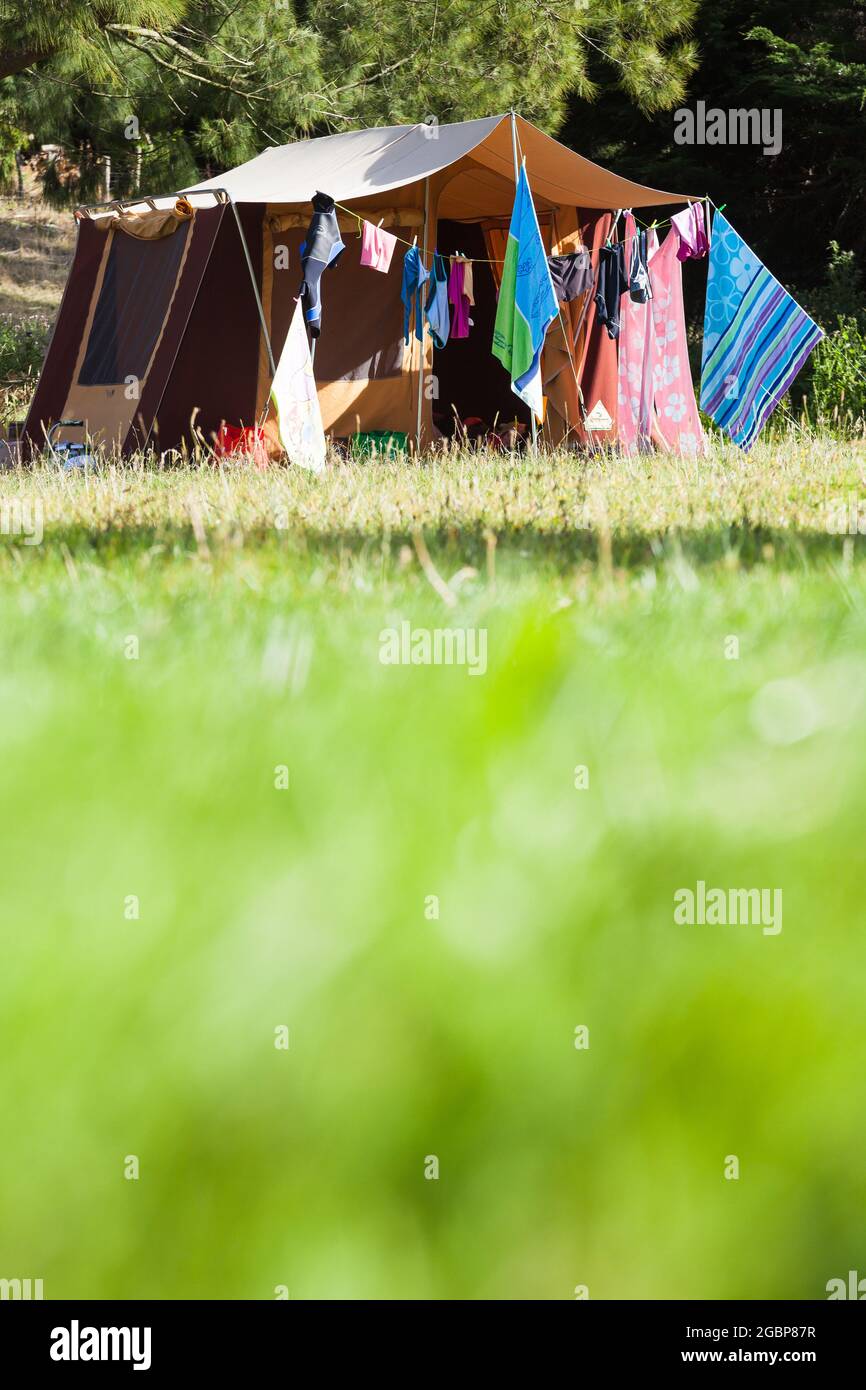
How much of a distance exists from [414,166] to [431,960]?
23.2ft

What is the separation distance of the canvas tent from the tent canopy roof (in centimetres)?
2

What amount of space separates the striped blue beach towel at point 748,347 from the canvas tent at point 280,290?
112 centimetres

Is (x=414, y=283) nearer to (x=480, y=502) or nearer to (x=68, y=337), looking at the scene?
(x=68, y=337)

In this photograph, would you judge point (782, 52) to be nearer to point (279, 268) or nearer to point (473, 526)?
point (279, 268)

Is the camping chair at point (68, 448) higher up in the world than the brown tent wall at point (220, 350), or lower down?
lower down

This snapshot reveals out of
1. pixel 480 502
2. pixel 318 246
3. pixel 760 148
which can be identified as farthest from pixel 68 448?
pixel 760 148

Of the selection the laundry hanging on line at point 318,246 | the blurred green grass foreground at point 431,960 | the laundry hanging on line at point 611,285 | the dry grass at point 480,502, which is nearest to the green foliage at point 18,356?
the laundry hanging on line at point 611,285

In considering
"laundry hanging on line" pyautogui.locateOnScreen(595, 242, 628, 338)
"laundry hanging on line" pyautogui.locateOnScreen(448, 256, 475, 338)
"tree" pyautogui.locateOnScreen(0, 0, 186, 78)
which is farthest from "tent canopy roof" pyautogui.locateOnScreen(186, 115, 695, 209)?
"tree" pyautogui.locateOnScreen(0, 0, 186, 78)

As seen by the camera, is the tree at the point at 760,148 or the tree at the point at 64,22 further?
Result: the tree at the point at 760,148

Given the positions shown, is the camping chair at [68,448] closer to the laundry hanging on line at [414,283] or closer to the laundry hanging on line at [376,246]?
the laundry hanging on line at [376,246]

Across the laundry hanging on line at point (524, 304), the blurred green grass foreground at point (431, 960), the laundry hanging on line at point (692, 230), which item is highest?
the laundry hanging on line at point (692, 230)

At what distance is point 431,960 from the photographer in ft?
3.15

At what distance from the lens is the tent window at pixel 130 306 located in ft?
25.0
